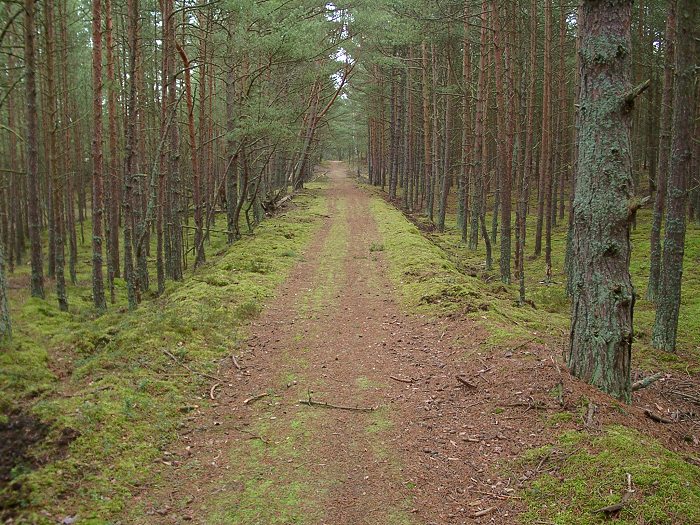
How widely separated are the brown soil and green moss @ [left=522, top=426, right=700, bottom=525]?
234mm

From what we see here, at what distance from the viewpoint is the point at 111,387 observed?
18.6ft

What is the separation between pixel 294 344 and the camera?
8148 mm

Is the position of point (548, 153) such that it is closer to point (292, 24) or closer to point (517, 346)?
point (292, 24)

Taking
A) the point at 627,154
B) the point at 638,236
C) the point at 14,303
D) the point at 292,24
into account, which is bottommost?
the point at 14,303

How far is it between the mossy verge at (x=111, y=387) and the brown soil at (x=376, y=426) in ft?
1.02

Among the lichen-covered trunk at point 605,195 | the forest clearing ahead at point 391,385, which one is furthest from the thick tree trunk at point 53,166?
the lichen-covered trunk at point 605,195

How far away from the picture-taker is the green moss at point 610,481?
3.71m

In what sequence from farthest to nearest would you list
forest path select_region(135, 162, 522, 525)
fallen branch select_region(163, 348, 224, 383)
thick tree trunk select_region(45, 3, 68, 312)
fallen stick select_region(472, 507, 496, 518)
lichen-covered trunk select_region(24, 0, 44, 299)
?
thick tree trunk select_region(45, 3, 68, 312)
lichen-covered trunk select_region(24, 0, 44, 299)
fallen branch select_region(163, 348, 224, 383)
forest path select_region(135, 162, 522, 525)
fallen stick select_region(472, 507, 496, 518)

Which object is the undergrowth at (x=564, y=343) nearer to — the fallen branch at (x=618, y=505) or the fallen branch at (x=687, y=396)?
the fallen branch at (x=618, y=505)

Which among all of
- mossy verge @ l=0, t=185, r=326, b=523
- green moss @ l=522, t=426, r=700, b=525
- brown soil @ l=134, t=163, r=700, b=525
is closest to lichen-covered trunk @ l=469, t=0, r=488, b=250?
mossy verge @ l=0, t=185, r=326, b=523

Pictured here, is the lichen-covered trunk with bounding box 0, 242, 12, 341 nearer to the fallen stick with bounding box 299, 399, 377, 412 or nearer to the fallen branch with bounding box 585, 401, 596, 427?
the fallen stick with bounding box 299, 399, 377, 412

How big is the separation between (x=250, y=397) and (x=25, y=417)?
7.84ft

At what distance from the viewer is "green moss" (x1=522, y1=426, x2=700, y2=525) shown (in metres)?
3.71

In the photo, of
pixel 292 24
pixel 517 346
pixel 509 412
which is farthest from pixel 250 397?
pixel 292 24
